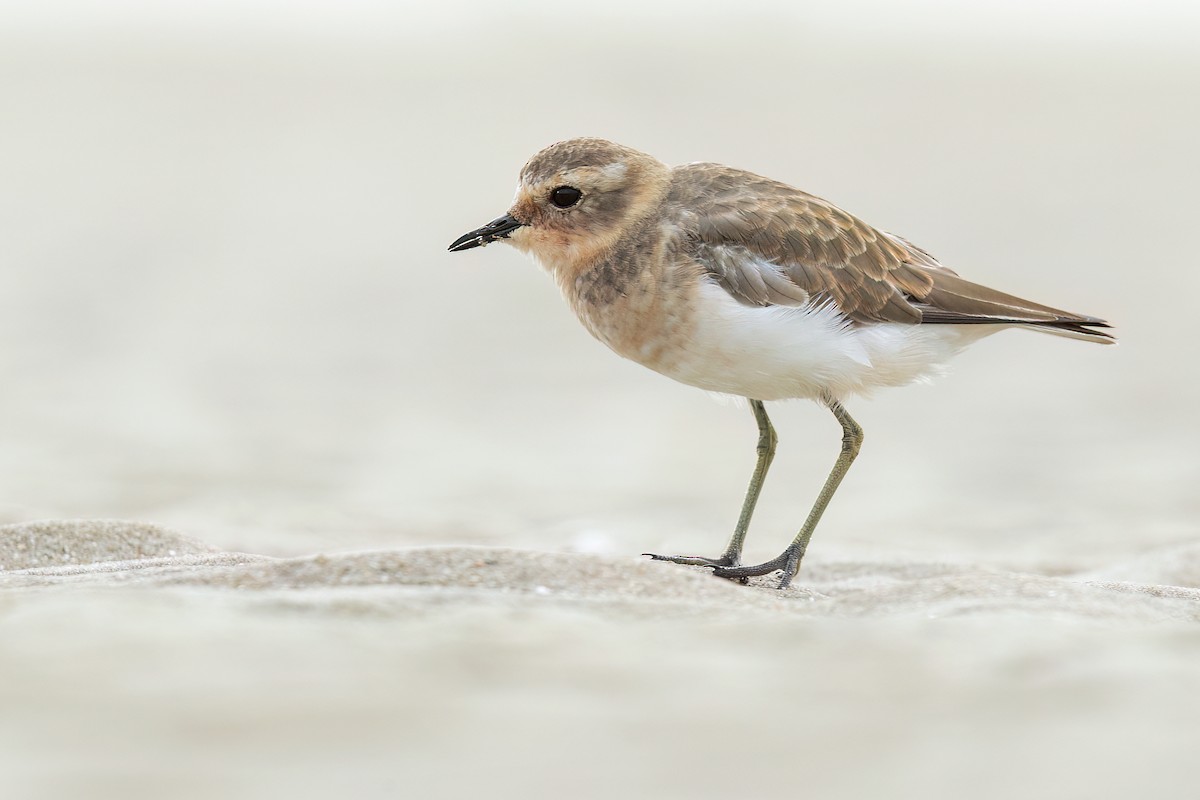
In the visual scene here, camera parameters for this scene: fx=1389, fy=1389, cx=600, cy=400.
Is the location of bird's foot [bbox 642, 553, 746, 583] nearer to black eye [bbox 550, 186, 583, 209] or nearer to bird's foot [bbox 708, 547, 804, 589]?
bird's foot [bbox 708, 547, 804, 589]

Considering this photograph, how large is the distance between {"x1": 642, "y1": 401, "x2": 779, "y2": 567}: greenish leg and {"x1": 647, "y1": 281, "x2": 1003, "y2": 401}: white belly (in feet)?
1.70

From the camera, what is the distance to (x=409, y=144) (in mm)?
16562

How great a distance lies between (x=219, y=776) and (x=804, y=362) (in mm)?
3030

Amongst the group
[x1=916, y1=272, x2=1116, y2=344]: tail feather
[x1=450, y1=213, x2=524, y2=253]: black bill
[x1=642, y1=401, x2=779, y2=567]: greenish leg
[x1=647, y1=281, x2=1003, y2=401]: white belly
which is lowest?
[x1=642, y1=401, x2=779, y2=567]: greenish leg

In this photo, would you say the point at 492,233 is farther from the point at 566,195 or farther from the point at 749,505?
the point at 749,505

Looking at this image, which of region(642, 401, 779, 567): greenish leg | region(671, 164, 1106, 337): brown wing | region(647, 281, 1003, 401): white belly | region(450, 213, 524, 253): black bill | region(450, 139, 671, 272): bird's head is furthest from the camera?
region(642, 401, 779, 567): greenish leg

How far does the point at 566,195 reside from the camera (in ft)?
18.4

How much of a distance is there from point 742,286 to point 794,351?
32cm

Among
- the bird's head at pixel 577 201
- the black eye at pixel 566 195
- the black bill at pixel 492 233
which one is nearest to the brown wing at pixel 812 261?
the bird's head at pixel 577 201

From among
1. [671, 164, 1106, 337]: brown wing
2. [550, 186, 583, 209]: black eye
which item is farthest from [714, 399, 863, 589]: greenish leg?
[550, 186, 583, 209]: black eye

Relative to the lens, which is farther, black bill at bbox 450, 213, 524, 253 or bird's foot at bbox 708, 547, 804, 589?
black bill at bbox 450, 213, 524, 253

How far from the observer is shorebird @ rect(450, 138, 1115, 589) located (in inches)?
207

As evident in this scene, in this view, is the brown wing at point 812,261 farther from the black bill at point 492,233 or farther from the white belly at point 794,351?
the black bill at point 492,233

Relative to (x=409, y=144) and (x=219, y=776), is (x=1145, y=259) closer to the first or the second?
(x=409, y=144)
